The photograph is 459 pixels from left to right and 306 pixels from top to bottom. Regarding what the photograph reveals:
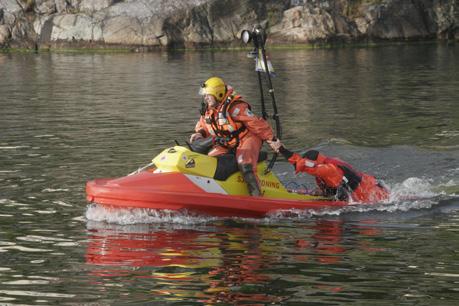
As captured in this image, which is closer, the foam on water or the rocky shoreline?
the foam on water

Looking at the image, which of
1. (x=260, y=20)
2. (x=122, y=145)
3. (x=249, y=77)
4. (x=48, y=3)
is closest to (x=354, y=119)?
(x=122, y=145)

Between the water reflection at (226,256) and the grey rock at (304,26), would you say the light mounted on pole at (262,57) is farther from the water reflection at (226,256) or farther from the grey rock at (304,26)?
the grey rock at (304,26)

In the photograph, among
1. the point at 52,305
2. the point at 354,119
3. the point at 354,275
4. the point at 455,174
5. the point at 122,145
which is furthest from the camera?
the point at 354,119

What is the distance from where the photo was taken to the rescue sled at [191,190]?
46.2ft

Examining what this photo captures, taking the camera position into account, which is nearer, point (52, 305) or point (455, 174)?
point (52, 305)

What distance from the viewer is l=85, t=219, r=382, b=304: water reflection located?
34.7ft

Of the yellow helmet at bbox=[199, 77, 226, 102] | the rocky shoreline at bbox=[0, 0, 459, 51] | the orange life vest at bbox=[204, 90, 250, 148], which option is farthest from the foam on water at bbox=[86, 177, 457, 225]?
the rocky shoreline at bbox=[0, 0, 459, 51]

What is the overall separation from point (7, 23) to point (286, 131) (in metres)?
42.5

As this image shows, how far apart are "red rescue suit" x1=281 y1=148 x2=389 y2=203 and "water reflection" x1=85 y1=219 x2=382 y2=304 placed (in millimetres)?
1129

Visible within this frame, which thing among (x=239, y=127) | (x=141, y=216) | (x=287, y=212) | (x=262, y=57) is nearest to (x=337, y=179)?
(x=287, y=212)

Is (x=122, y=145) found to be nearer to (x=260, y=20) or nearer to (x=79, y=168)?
(x=79, y=168)

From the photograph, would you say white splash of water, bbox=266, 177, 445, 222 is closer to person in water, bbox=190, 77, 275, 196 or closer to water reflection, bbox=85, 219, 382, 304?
water reflection, bbox=85, 219, 382, 304

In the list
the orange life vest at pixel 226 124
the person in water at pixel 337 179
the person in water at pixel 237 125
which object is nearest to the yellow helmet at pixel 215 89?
the person in water at pixel 237 125

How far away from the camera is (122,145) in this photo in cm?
2188
